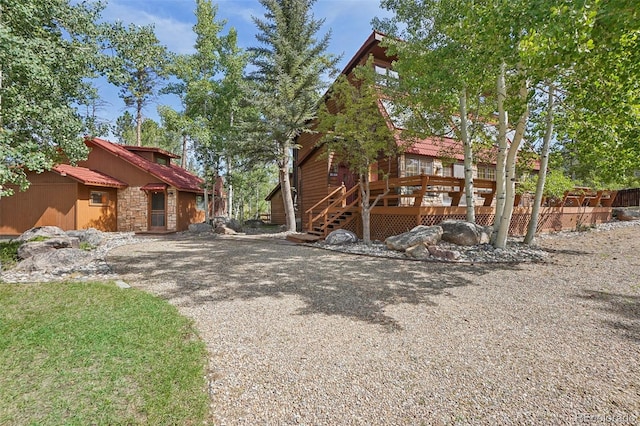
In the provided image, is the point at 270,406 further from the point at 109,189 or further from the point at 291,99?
the point at 109,189

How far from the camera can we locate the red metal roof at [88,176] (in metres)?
14.4

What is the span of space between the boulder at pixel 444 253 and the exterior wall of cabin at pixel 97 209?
16388 mm

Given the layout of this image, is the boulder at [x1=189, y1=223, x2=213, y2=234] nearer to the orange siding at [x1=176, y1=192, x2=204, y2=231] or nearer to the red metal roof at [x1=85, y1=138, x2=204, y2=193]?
the orange siding at [x1=176, y1=192, x2=204, y2=231]

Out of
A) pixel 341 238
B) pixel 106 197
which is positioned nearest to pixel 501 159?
pixel 341 238

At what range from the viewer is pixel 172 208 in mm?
17078

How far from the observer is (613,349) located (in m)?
3.00

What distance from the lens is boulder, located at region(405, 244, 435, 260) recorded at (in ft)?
24.9

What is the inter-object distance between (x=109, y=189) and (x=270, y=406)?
61.1 ft

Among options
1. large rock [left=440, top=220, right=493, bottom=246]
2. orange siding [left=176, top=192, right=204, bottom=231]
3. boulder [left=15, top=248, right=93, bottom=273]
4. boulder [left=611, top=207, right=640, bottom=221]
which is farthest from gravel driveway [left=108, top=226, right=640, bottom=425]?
boulder [left=611, top=207, right=640, bottom=221]

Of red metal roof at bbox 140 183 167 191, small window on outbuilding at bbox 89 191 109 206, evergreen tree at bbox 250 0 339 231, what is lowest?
small window on outbuilding at bbox 89 191 109 206

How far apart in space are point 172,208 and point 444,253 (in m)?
15.2

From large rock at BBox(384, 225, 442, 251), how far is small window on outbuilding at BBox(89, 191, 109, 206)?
1576 centimetres

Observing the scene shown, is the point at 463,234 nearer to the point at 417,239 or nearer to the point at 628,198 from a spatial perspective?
the point at 417,239

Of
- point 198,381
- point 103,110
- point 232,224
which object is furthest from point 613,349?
point 232,224
